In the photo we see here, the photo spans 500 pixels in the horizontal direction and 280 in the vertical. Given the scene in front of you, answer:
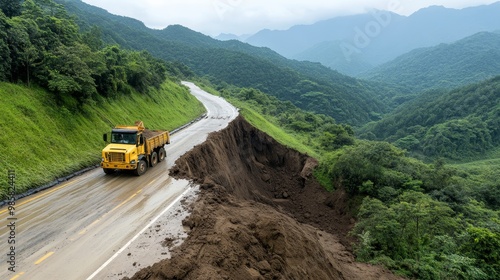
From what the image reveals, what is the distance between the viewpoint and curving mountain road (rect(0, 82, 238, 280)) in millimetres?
10922

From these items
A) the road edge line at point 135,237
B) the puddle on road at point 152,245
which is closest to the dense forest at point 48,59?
the road edge line at point 135,237

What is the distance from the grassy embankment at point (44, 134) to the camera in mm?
18500

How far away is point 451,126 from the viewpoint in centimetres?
8056

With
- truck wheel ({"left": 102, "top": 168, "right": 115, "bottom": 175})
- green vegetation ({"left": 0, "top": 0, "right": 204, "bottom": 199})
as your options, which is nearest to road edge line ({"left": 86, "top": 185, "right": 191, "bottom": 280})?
truck wheel ({"left": 102, "top": 168, "right": 115, "bottom": 175})

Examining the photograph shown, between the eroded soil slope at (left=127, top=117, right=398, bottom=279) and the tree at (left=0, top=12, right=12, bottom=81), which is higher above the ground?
the tree at (left=0, top=12, right=12, bottom=81)

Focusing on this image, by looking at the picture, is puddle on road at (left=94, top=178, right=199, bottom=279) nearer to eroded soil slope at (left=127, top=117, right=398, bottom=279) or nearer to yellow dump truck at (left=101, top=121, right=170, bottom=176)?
eroded soil slope at (left=127, top=117, right=398, bottom=279)

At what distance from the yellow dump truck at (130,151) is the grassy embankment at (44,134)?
3.16m

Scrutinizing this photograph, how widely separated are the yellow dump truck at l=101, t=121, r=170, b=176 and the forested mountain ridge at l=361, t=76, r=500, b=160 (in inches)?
2869

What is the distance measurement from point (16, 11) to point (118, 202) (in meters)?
25.0

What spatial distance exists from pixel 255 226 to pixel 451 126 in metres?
83.3

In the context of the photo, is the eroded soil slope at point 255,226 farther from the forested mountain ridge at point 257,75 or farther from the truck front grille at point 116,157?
the forested mountain ridge at point 257,75

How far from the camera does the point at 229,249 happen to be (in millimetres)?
11555

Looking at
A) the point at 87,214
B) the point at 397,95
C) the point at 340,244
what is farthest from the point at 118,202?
the point at 397,95

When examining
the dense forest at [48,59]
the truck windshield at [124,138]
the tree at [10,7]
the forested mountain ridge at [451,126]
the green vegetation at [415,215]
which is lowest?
the forested mountain ridge at [451,126]
